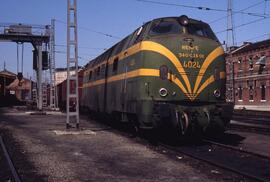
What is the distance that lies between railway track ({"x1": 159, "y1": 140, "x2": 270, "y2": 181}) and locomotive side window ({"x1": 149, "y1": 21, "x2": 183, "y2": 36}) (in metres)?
3.33

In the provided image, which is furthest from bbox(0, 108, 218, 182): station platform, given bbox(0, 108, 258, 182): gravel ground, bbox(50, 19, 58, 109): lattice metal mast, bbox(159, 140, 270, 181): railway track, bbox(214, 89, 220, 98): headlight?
bbox(50, 19, 58, 109): lattice metal mast

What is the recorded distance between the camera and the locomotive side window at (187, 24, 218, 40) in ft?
44.0

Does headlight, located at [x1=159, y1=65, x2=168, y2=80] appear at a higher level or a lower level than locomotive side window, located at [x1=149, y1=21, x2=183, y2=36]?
lower

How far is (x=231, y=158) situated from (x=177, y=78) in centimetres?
298

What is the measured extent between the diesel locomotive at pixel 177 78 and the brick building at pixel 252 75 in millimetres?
35358

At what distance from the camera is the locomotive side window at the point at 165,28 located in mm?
13078

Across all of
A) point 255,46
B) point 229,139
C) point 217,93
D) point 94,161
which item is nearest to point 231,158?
point 217,93

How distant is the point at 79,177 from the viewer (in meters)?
8.44

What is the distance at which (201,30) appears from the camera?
44.6 feet

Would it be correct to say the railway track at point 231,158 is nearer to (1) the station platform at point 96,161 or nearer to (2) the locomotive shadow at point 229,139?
(1) the station platform at point 96,161

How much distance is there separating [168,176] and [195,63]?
5.06 metres

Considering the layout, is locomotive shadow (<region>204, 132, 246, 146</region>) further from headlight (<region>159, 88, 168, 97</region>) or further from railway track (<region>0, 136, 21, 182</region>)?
railway track (<region>0, 136, 21, 182</region>)

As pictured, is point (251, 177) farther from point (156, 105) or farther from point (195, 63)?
point (195, 63)

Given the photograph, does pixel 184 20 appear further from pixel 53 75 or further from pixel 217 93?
pixel 53 75
